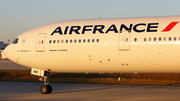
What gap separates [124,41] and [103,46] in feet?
4.93

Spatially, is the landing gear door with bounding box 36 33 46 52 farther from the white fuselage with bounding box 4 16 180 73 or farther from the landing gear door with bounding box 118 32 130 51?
the landing gear door with bounding box 118 32 130 51

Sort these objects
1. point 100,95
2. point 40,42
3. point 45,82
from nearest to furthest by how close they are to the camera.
Result: point 100,95 → point 40,42 → point 45,82

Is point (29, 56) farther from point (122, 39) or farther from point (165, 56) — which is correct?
point (165, 56)

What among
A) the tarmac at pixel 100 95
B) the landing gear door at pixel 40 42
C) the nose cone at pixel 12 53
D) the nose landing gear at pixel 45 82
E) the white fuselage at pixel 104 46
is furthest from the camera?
the nose cone at pixel 12 53

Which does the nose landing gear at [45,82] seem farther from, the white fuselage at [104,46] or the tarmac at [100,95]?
the white fuselage at [104,46]

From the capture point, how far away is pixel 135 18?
19203 mm

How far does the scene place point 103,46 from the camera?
732 inches

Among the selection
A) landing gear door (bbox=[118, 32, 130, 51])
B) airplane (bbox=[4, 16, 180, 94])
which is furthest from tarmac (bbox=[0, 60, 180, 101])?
landing gear door (bbox=[118, 32, 130, 51])

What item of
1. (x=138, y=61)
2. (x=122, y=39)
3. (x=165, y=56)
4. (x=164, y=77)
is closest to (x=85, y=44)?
(x=122, y=39)

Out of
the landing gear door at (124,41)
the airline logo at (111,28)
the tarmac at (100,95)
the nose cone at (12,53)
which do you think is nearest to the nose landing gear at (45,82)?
the tarmac at (100,95)

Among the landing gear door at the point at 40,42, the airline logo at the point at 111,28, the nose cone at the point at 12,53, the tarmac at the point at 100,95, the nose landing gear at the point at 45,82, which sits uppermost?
the airline logo at the point at 111,28

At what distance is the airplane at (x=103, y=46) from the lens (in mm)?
17500

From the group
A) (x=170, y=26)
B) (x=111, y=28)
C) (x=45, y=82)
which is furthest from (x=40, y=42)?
(x=170, y=26)

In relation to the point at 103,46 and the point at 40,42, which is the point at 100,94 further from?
the point at 40,42
